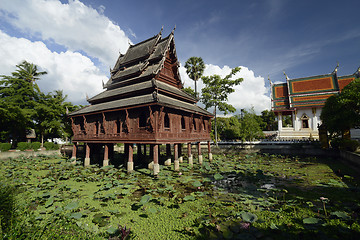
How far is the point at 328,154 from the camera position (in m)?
19.9

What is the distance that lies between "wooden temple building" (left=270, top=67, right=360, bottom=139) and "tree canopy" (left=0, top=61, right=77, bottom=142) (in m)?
43.0

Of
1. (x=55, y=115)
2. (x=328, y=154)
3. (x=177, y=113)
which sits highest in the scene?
(x=55, y=115)

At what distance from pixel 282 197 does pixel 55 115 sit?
115ft

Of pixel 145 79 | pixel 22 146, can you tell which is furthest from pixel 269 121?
pixel 22 146

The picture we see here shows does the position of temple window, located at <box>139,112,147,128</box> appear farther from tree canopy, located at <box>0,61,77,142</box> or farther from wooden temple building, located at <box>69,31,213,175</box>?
tree canopy, located at <box>0,61,77,142</box>

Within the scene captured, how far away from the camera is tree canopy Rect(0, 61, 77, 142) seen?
26.5 metres

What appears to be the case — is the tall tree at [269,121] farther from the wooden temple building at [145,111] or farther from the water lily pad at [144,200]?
the water lily pad at [144,200]

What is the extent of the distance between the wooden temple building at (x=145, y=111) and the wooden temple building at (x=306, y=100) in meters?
24.7

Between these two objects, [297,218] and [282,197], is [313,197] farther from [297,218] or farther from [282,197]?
[297,218]

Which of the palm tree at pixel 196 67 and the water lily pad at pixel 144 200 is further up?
the palm tree at pixel 196 67

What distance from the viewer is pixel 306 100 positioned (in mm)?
34062

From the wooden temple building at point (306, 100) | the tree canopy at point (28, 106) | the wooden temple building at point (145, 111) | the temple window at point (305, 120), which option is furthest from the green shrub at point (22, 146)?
the temple window at point (305, 120)

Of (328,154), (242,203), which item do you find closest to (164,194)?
(242,203)

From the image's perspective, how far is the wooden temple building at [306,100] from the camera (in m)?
32.8
